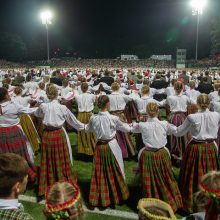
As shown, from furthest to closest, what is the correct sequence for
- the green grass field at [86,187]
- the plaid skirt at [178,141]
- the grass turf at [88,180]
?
the plaid skirt at [178,141]
the grass turf at [88,180]
the green grass field at [86,187]

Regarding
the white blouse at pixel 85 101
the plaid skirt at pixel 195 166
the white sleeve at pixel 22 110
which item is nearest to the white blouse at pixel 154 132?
the plaid skirt at pixel 195 166

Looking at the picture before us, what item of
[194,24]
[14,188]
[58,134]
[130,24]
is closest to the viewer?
[14,188]

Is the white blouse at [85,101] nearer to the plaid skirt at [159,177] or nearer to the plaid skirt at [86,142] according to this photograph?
the plaid skirt at [86,142]

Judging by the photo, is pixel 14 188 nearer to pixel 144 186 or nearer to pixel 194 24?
pixel 144 186

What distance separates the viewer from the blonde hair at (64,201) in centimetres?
273

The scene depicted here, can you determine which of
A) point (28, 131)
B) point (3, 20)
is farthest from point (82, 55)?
point (28, 131)

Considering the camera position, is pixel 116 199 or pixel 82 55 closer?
pixel 116 199

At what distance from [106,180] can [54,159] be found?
1.01 metres

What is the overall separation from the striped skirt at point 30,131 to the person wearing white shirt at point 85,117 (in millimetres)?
1087

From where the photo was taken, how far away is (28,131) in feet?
29.3

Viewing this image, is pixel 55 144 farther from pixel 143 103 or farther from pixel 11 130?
pixel 143 103

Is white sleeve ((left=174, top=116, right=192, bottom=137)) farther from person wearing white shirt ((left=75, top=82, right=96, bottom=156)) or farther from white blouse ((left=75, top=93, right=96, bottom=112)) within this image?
white blouse ((left=75, top=93, right=96, bottom=112))

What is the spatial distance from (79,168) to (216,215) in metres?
5.42

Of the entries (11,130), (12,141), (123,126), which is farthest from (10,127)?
(123,126)
